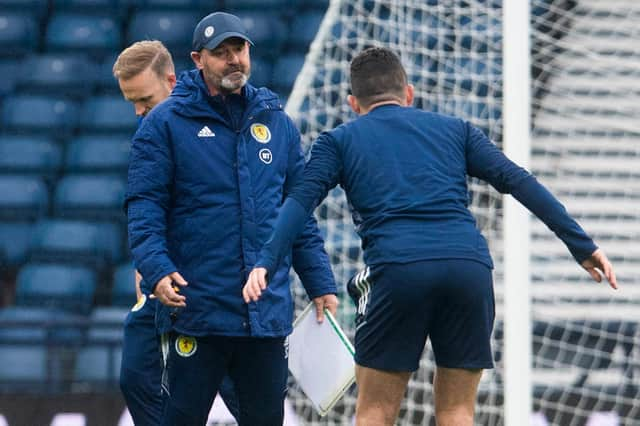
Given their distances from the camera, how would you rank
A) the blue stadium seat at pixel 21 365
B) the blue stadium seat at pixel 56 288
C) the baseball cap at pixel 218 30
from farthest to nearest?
the blue stadium seat at pixel 56 288 < the blue stadium seat at pixel 21 365 < the baseball cap at pixel 218 30

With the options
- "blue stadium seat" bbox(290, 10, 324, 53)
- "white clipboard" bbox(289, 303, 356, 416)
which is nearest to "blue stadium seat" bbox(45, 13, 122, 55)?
"blue stadium seat" bbox(290, 10, 324, 53)

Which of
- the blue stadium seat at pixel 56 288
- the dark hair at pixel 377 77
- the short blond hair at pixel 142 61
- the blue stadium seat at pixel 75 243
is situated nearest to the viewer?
the dark hair at pixel 377 77

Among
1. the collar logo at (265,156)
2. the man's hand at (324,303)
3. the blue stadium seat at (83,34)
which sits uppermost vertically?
the blue stadium seat at (83,34)

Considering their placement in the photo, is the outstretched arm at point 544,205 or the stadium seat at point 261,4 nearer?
the outstretched arm at point 544,205

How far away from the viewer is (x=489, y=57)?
260 inches

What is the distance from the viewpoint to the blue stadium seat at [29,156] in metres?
8.87

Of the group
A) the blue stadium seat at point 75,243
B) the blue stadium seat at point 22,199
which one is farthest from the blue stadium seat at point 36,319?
the blue stadium seat at point 22,199

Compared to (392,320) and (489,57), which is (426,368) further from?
(392,320)

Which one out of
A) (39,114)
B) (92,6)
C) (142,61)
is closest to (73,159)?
(39,114)

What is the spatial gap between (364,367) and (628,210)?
168 inches

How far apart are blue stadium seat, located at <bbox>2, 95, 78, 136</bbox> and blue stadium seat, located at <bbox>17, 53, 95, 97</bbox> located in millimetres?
131

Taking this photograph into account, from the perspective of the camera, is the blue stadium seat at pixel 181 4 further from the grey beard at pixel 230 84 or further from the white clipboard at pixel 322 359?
the grey beard at pixel 230 84

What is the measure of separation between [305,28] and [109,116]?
1.62 m

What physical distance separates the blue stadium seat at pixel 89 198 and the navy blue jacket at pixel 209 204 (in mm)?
4904
